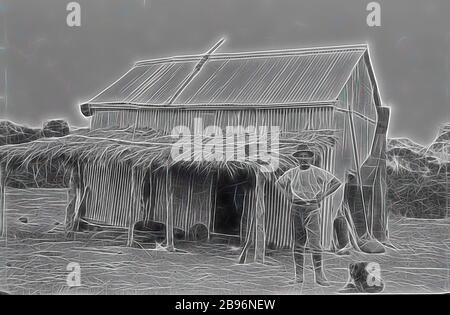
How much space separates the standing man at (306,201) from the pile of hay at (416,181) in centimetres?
76

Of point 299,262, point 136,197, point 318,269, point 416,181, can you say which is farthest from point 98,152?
point 416,181

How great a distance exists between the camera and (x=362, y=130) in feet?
20.2

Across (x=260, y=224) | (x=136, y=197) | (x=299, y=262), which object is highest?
(x=136, y=197)

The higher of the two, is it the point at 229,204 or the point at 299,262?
the point at 229,204

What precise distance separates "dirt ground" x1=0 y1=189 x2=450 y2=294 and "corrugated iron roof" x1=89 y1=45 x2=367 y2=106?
1.55 metres

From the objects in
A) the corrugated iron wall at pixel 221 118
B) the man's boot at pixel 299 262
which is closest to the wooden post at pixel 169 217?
the corrugated iron wall at pixel 221 118

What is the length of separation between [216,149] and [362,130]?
1633mm

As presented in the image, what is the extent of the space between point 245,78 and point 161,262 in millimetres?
2269

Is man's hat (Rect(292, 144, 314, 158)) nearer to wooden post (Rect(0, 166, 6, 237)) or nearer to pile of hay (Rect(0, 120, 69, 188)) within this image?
pile of hay (Rect(0, 120, 69, 188))

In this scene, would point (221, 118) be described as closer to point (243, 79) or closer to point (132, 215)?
point (243, 79)

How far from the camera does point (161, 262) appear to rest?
20.2 ft

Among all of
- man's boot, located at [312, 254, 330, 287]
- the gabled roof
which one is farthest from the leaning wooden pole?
man's boot, located at [312, 254, 330, 287]

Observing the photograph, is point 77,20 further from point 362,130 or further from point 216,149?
point 362,130

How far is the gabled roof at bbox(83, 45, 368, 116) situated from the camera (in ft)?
20.0
